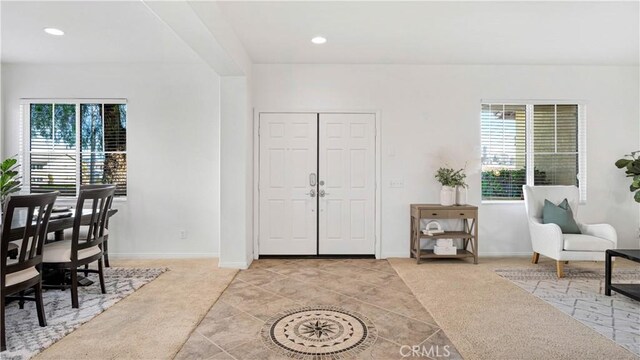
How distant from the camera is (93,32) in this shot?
3707mm

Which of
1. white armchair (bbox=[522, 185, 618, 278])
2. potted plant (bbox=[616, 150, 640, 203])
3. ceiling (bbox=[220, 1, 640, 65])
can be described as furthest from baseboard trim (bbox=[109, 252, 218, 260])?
potted plant (bbox=[616, 150, 640, 203])

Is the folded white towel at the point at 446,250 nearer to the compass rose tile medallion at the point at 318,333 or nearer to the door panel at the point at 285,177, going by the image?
the door panel at the point at 285,177

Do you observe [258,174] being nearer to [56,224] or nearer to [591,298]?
[56,224]

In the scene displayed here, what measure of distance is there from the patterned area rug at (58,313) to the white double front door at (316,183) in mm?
1690

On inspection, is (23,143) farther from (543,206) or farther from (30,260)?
(543,206)

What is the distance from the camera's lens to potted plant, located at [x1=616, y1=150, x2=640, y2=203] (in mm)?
4366

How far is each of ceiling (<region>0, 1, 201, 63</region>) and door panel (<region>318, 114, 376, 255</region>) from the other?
212 cm

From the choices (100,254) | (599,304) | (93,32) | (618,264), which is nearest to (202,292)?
(100,254)

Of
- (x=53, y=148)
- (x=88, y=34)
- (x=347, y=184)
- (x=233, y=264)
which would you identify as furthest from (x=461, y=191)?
(x=53, y=148)

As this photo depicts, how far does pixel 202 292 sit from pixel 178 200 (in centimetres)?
180

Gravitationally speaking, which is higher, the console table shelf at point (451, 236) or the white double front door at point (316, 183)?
the white double front door at point (316, 183)

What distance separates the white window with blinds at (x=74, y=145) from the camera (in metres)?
4.75

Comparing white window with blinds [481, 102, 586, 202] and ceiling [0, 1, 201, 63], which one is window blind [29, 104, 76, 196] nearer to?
ceiling [0, 1, 201, 63]

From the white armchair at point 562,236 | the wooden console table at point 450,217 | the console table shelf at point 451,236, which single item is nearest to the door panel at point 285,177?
the wooden console table at point 450,217
